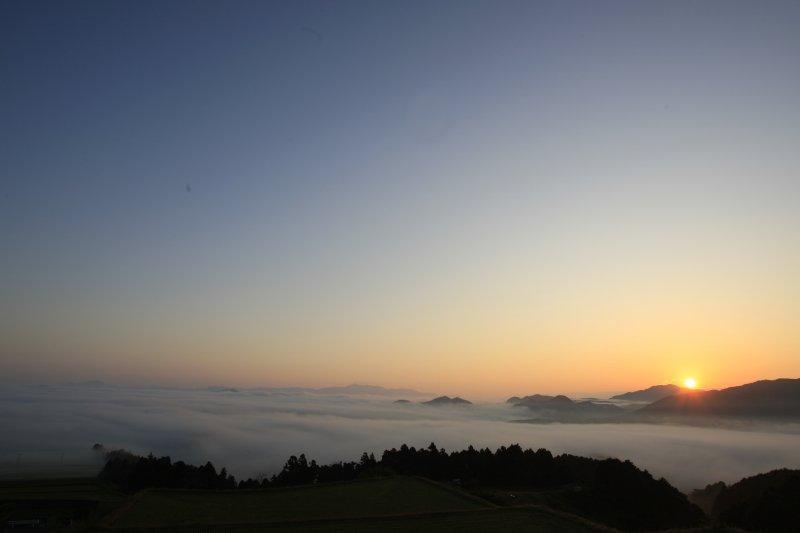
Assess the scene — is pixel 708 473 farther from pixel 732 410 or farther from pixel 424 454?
pixel 732 410

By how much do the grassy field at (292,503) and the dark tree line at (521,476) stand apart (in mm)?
18101

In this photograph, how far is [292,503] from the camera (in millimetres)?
33812

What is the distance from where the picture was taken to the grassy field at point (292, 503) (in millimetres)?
29578

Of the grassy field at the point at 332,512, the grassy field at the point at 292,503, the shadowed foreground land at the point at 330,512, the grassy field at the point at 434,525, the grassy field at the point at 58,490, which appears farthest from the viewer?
the grassy field at the point at 58,490

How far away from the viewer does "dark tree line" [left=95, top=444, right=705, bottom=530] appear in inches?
2020

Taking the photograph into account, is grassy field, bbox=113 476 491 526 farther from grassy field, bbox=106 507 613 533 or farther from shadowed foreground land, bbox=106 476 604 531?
grassy field, bbox=106 507 613 533

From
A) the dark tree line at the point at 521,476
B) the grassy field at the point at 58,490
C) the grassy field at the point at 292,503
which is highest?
the grassy field at the point at 292,503

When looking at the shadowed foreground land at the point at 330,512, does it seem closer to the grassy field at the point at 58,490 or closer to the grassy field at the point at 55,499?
the grassy field at the point at 55,499

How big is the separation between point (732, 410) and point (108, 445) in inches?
8838

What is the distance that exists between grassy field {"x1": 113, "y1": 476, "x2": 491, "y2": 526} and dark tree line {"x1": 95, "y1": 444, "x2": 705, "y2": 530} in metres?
18.1

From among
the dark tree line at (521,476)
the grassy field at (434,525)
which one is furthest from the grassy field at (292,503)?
the dark tree line at (521,476)

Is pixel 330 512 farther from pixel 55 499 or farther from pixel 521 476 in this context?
pixel 55 499

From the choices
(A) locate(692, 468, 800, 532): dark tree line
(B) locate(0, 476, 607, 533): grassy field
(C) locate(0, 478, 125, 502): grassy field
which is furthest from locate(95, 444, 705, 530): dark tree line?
(B) locate(0, 476, 607, 533): grassy field

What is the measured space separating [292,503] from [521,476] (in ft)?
134
